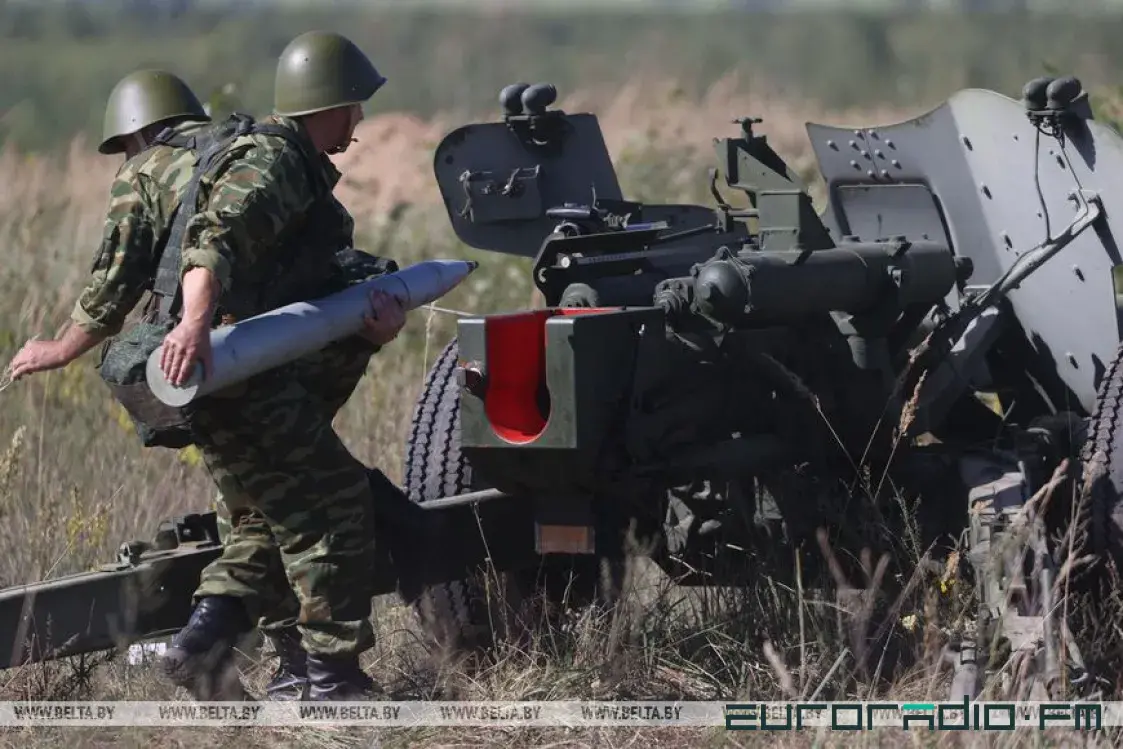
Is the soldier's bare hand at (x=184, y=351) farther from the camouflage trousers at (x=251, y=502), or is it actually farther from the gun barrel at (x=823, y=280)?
the gun barrel at (x=823, y=280)

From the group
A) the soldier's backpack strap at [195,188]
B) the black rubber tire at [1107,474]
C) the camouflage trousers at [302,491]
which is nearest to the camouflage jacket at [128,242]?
the soldier's backpack strap at [195,188]

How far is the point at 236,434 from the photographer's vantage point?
490 centimetres

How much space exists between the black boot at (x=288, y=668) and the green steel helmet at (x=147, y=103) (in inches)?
56.1

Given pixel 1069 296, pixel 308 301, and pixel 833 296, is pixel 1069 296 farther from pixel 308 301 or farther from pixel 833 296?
pixel 308 301

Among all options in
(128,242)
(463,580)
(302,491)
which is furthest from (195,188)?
A: (463,580)

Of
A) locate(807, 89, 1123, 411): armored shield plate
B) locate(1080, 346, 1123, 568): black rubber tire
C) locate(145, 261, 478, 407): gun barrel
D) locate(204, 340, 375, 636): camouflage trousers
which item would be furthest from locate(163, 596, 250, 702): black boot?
locate(807, 89, 1123, 411): armored shield plate

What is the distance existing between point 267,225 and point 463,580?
1.41 m

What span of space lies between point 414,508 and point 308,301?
2.51ft

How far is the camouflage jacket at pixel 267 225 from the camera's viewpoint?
4688mm

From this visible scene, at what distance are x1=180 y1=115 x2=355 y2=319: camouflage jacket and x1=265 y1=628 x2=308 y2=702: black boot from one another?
953 millimetres

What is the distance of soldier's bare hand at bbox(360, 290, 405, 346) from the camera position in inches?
196

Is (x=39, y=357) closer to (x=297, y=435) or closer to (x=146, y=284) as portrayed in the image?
(x=146, y=284)

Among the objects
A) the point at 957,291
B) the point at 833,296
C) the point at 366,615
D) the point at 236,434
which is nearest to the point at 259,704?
the point at 366,615

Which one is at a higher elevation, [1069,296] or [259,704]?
[1069,296]
